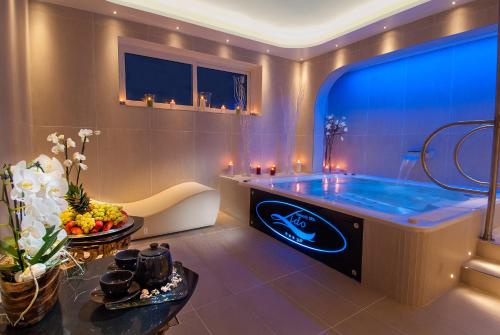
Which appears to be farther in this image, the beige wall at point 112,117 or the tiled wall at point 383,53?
the beige wall at point 112,117

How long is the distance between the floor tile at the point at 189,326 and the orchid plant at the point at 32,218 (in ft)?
3.51

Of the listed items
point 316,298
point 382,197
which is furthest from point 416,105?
point 316,298

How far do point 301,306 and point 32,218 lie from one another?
1.69 meters

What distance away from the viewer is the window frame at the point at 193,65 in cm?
355

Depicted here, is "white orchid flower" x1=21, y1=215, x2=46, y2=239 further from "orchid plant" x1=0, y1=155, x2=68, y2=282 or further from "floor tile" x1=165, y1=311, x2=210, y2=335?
"floor tile" x1=165, y1=311, x2=210, y2=335

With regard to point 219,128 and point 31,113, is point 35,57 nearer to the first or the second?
point 31,113

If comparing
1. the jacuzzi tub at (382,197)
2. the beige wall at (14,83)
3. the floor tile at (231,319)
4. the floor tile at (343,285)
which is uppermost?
the beige wall at (14,83)

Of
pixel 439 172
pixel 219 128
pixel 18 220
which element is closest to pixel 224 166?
pixel 219 128

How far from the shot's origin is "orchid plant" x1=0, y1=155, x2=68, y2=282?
69cm

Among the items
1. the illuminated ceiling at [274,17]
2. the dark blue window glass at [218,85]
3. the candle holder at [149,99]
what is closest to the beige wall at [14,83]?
the illuminated ceiling at [274,17]

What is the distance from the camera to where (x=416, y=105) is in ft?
12.6

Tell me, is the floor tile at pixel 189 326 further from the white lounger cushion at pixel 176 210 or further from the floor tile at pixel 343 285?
the white lounger cushion at pixel 176 210

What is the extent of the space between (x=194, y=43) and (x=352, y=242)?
337 cm

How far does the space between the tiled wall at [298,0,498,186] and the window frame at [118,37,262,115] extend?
A: 39.8 inches
